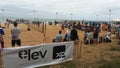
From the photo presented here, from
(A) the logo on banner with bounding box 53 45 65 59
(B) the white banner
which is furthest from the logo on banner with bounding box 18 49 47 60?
(A) the logo on banner with bounding box 53 45 65 59

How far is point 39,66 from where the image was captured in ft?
30.8

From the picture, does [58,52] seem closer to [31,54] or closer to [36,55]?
[36,55]

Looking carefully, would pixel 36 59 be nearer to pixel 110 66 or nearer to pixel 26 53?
pixel 26 53

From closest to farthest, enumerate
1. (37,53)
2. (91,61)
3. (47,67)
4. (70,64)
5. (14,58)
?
(14,58) → (37,53) → (47,67) → (70,64) → (91,61)

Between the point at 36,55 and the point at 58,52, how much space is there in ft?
4.20

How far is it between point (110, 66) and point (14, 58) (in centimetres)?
424

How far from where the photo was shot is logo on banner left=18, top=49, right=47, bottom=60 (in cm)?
861

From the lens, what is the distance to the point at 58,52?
1015 centimetres

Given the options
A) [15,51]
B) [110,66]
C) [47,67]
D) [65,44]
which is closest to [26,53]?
[15,51]

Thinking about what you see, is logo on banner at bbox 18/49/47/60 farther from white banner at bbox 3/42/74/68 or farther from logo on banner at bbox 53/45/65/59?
logo on banner at bbox 53/45/65/59

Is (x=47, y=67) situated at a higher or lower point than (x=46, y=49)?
lower

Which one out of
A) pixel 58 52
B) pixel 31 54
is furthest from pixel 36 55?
pixel 58 52

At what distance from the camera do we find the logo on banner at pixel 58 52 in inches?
393

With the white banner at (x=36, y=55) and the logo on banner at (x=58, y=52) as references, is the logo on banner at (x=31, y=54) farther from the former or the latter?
the logo on banner at (x=58, y=52)
